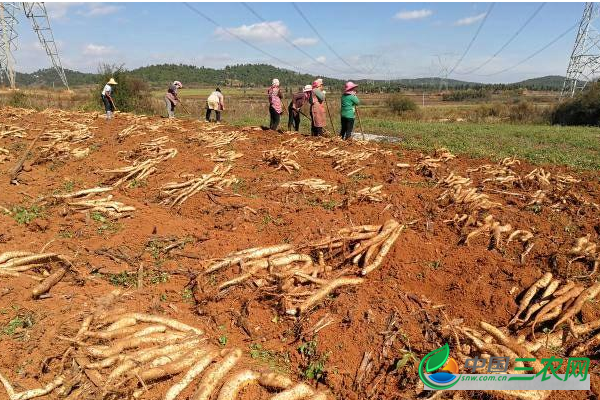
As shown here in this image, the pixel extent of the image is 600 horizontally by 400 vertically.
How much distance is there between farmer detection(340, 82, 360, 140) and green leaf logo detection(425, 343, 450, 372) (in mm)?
8376

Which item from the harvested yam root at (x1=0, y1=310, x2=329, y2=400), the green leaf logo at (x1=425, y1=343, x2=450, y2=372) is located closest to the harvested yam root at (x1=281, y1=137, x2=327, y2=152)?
the harvested yam root at (x1=0, y1=310, x2=329, y2=400)

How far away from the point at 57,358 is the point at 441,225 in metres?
4.02

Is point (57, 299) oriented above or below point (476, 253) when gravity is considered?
below

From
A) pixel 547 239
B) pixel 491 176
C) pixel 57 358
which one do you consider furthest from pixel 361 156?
pixel 57 358

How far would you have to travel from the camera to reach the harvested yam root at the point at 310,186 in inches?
248

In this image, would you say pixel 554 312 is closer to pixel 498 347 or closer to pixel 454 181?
pixel 498 347

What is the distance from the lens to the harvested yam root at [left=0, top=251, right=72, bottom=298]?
139 inches

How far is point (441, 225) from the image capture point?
4.59 m

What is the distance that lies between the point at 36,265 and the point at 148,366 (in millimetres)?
2018

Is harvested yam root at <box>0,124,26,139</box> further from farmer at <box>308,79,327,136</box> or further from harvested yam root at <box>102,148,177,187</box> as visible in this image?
farmer at <box>308,79,327,136</box>

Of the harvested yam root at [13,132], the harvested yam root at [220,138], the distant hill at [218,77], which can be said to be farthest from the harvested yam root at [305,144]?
the distant hill at [218,77]

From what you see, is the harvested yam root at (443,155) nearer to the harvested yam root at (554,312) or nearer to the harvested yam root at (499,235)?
the harvested yam root at (499,235)

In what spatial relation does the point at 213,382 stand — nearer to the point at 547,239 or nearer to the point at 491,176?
the point at 547,239

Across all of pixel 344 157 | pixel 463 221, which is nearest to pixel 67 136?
pixel 344 157
